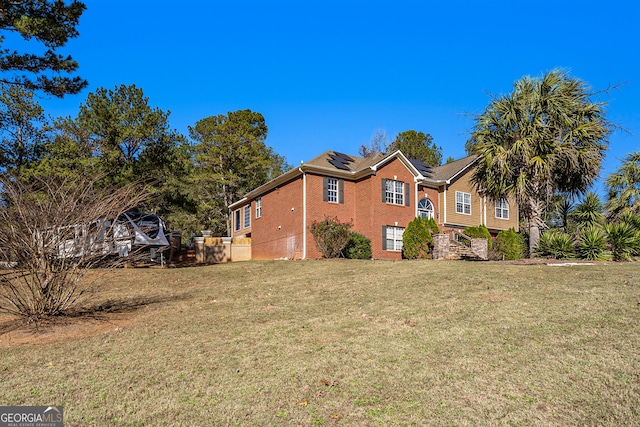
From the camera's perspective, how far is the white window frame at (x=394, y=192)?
24375mm

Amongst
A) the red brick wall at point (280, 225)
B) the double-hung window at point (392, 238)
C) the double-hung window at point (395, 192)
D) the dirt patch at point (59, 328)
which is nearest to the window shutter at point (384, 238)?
the double-hung window at point (392, 238)

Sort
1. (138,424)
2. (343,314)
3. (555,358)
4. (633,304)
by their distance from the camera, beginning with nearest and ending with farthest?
(138,424)
(555,358)
(633,304)
(343,314)

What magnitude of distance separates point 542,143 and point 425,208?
9.78 metres

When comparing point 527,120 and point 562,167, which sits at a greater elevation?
point 527,120

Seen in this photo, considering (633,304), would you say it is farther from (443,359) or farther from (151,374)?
(151,374)

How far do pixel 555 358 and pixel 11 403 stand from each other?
6973mm

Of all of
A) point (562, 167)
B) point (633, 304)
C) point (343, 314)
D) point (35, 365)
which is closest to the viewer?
point (35, 365)

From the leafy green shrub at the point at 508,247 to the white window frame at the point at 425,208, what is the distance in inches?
200

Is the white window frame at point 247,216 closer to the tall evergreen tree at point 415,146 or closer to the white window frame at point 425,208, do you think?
the white window frame at point 425,208

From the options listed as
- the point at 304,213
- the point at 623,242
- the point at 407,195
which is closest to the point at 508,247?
the point at 407,195

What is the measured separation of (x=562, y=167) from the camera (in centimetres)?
1842

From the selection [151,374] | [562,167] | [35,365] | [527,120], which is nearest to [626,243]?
[562,167]

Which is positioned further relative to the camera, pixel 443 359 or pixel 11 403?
pixel 443 359

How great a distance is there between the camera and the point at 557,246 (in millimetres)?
16422
